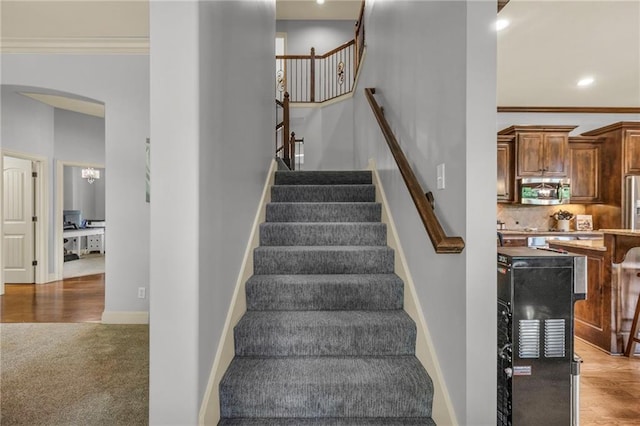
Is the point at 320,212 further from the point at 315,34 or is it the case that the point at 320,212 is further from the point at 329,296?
the point at 315,34

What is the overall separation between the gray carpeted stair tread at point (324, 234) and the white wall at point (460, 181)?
0.70m

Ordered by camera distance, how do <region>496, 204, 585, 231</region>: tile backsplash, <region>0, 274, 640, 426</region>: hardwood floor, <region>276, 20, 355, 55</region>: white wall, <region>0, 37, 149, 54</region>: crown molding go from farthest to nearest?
1. <region>276, 20, 355, 55</region>: white wall
2. <region>496, 204, 585, 231</region>: tile backsplash
3. <region>0, 37, 149, 54</region>: crown molding
4. <region>0, 274, 640, 426</region>: hardwood floor

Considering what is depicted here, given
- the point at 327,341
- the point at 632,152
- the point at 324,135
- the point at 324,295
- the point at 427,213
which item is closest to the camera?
the point at 427,213

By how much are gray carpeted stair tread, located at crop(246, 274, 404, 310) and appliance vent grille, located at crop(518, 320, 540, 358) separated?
78 cm

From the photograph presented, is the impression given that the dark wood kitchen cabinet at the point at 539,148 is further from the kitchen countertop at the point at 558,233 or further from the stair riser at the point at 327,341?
the stair riser at the point at 327,341

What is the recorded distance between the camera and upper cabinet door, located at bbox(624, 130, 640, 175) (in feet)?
16.5

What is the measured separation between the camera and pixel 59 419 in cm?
189

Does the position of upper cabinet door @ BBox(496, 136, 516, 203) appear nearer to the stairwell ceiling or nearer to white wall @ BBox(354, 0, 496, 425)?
the stairwell ceiling

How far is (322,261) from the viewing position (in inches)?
97.5

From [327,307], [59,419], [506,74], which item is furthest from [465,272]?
[506,74]

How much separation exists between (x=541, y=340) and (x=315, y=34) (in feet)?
24.7

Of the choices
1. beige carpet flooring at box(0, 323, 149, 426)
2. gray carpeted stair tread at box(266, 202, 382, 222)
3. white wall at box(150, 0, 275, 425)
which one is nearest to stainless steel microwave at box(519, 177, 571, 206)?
gray carpeted stair tread at box(266, 202, 382, 222)

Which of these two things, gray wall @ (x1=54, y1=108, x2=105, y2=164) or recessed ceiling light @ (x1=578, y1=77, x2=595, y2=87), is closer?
recessed ceiling light @ (x1=578, y1=77, x2=595, y2=87)

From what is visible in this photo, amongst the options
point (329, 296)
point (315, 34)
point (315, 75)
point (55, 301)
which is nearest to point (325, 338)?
point (329, 296)
